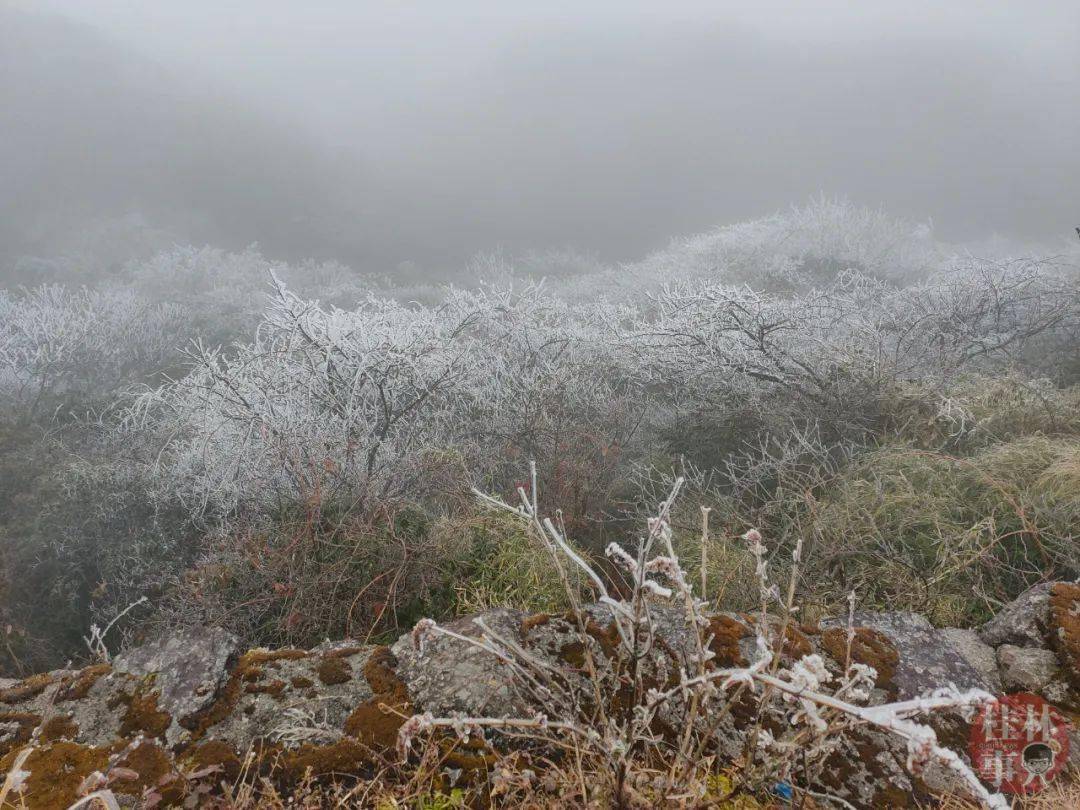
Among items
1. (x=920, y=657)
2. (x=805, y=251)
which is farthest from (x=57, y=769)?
(x=805, y=251)

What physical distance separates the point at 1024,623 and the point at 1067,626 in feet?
0.35

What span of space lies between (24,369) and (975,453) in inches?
548

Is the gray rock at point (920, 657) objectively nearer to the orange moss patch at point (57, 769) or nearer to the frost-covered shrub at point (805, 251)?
the orange moss patch at point (57, 769)

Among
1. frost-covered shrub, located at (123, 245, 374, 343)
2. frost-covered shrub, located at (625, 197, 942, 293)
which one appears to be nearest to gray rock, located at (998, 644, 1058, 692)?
frost-covered shrub, located at (625, 197, 942, 293)

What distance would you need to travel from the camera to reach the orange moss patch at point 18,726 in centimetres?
145

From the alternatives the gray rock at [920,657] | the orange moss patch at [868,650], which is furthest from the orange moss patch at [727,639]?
the gray rock at [920,657]

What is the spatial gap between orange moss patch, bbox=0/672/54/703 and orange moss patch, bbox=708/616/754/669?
1904 millimetres

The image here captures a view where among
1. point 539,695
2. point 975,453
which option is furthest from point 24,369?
point 975,453

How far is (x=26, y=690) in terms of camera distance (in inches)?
65.1

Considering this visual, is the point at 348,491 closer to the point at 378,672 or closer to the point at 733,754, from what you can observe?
the point at 378,672

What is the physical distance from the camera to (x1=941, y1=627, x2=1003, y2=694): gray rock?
178 cm

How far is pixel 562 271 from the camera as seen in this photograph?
29016 mm

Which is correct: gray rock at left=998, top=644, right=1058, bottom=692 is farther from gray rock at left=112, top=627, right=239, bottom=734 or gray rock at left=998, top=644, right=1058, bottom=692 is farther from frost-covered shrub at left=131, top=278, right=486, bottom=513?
frost-covered shrub at left=131, top=278, right=486, bottom=513

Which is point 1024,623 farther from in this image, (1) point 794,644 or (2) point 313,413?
(2) point 313,413
